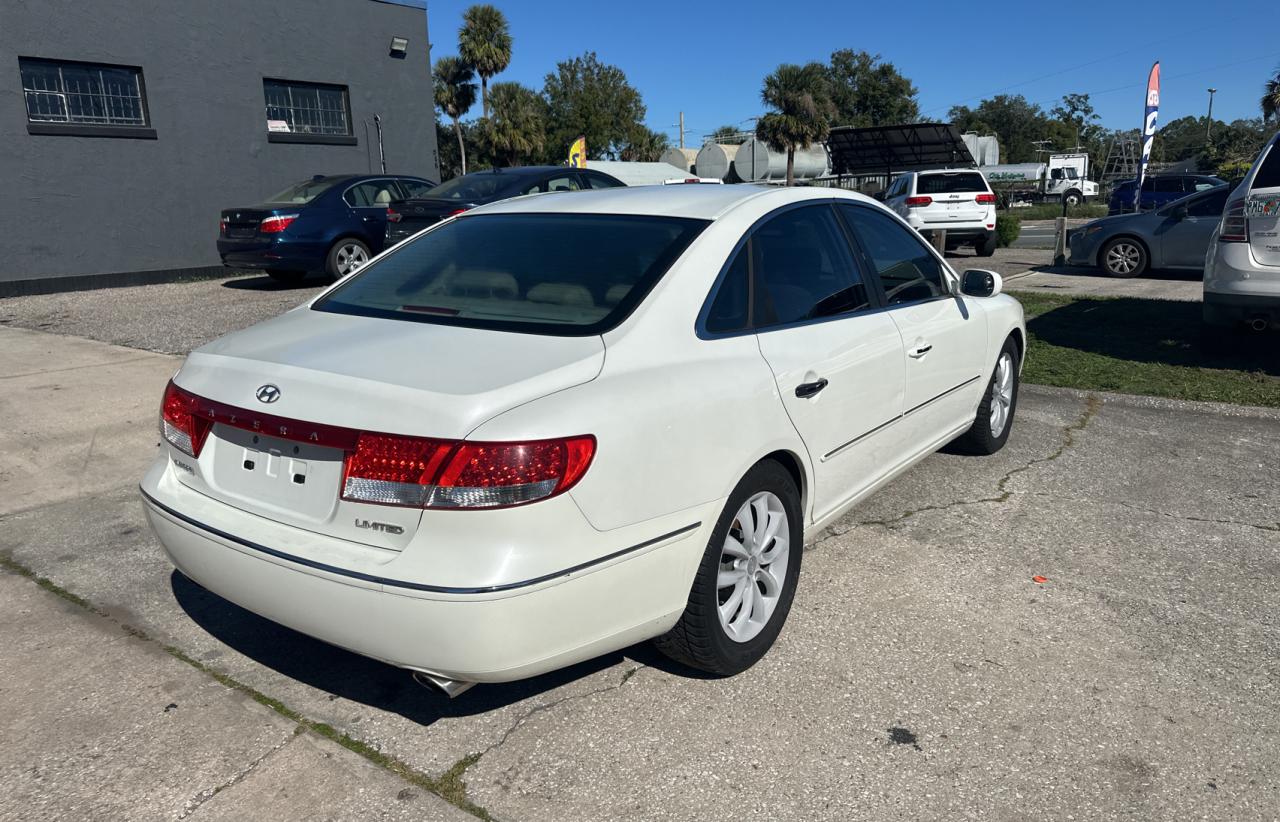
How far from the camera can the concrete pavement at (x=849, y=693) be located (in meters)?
2.51

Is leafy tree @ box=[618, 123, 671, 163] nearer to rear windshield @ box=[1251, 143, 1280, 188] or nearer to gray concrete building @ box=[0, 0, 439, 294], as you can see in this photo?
gray concrete building @ box=[0, 0, 439, 294]

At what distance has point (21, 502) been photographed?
4812mm

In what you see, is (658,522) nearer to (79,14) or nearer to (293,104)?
(79,14)

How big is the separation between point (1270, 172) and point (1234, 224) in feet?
1.52

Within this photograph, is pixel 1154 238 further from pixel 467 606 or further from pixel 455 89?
pixel 455 89

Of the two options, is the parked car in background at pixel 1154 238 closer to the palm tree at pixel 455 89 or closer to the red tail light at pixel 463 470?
the red tail light at pixel 463 470

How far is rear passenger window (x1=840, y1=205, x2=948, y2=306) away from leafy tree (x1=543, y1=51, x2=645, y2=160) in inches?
2606

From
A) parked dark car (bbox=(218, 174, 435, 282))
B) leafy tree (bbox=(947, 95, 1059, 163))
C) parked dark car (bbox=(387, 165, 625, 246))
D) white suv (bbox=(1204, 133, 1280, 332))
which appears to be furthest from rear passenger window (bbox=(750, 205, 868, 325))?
leafy tree (bbox=(947, 95, 1059, 163))

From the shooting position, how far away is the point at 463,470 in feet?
7.52

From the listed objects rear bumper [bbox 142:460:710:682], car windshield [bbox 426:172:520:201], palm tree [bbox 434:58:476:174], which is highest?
palm tree [bbox 434:58:476:174]

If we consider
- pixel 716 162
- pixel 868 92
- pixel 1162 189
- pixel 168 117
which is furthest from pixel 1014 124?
pixel 168 117

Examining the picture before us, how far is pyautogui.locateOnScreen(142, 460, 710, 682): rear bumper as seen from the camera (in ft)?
7.61

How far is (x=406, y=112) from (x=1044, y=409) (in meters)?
15.3

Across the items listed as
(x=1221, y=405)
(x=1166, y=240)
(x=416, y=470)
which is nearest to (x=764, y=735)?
(x=416, y=470)
